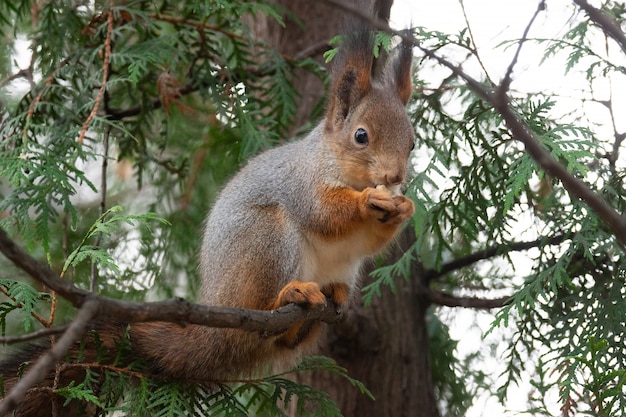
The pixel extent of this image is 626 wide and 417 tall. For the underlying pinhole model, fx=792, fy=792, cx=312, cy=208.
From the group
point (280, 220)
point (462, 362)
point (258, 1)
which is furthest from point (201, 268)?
point (462, 362)

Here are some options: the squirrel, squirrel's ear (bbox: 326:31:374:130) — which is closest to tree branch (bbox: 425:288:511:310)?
the squirrel

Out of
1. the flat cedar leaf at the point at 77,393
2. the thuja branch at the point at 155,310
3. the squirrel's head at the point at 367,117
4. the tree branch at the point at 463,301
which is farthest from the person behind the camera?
the tree branch at the point at 463,301

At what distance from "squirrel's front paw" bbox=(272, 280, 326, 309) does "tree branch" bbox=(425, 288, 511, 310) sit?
2.56 ft

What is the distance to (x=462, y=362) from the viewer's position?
351cm

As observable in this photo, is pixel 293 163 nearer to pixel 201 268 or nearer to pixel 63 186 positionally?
pixel 201 268

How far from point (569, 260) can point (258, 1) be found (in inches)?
63.0

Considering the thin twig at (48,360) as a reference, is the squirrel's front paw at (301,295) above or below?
above

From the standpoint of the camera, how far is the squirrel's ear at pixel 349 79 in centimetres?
267

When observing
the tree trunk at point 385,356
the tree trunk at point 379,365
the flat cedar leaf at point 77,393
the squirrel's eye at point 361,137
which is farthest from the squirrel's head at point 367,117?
the flat cedar leaf at point 77,393

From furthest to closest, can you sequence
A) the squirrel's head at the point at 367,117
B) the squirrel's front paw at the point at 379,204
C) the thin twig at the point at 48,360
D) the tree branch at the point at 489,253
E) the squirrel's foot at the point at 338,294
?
the tree branch at the point at 489,253 → the squirrel's foot at the point at 338,294 → the squirrel's head at the point at 367,117 → the squirrel's front paw at the point at 379,204 → the thin twig at the point at 48,360

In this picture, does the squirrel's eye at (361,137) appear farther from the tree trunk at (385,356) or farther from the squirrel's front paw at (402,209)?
the tree trunk at (385,356)

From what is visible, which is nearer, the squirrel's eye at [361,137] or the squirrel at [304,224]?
the squirrel at [304,224]

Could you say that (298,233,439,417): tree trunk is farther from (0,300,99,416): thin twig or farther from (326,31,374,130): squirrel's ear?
(0,300,99,416): thin twig

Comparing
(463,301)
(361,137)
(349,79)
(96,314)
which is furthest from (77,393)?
(463,301)
